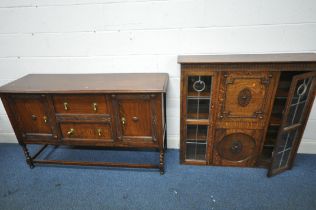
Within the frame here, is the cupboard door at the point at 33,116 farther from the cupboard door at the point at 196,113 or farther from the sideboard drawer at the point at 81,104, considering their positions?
the cupboard door at the point at 196,113

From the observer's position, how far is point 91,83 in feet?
5.98

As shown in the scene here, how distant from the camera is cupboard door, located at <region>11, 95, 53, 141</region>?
69.9 inches

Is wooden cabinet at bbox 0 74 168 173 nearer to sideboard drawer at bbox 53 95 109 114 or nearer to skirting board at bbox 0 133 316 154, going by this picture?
sideboard drawer at bbox 53 95 109 114

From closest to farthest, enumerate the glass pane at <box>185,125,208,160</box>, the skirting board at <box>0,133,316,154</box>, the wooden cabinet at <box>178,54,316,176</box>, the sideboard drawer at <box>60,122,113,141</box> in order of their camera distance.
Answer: the wooden cabinet at <box>178,54,316,176</box>
the sideboard drawer at <box>60,122,113,141</box>
the glass pane at <box>185,125,208,160</box>
the skirting board at <box>0,133,316,154</box>

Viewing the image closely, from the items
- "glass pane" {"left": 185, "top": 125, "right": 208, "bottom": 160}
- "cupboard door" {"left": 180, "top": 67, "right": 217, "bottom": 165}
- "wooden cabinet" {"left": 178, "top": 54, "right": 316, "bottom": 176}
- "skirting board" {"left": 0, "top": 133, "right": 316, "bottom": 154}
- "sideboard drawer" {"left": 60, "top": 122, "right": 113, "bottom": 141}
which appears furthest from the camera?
"skirting board" {"left": 0, "top": 133, "right": 316, "bottom": 154}

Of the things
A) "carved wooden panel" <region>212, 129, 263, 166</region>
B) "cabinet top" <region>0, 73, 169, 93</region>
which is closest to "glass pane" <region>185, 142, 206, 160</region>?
"carved wooden panel" <region>212, 129, 263, 166</region>

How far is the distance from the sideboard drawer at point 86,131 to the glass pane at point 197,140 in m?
0.76

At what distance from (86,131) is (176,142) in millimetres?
1017

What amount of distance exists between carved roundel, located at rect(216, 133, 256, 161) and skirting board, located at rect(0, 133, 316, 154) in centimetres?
54

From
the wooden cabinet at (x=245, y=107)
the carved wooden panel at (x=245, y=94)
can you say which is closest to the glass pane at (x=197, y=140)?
the wooden cabinet at (x=245, y=107)

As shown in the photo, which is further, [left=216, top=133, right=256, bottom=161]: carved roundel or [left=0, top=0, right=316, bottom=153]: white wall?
[left=216, top=133, right=256, bottom=161]: carved roundel

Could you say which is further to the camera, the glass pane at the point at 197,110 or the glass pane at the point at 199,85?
the glass pane at the point at 197,110

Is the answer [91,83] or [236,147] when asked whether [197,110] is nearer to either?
[236,147]

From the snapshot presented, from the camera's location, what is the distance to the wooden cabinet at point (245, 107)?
1.64m
